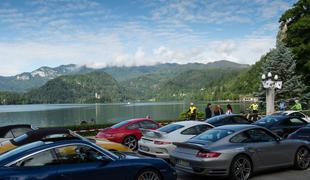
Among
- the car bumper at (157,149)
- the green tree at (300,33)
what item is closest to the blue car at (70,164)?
the car bumper at (157,149)

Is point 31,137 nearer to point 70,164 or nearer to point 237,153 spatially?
point 70,164

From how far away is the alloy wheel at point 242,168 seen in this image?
910 cm

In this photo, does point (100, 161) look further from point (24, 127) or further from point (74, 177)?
point (24, 127)

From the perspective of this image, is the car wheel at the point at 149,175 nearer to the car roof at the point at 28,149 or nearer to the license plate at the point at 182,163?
the license plate at the point at 182,163

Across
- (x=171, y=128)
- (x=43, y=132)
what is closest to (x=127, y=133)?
(x=171, y=128)

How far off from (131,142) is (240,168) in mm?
7664

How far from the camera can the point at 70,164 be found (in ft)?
22.9

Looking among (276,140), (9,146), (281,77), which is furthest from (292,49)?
(9,146)

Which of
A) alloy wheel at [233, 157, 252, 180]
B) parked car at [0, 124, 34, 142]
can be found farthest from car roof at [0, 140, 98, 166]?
parked car at [0, 124, 34, 142]

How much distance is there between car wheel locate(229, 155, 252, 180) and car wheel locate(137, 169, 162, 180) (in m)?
2.05

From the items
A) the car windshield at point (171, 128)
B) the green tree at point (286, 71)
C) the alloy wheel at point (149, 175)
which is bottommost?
the alloy wheel at point (149, 175)

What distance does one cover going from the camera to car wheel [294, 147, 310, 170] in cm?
1033

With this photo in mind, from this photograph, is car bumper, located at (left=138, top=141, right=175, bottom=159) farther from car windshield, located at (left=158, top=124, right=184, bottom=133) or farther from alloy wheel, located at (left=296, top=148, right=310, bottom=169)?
alloy wheel, located at (left=296, top=148, right=310, bottom=169)

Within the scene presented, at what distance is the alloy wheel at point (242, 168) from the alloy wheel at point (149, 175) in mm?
2220
